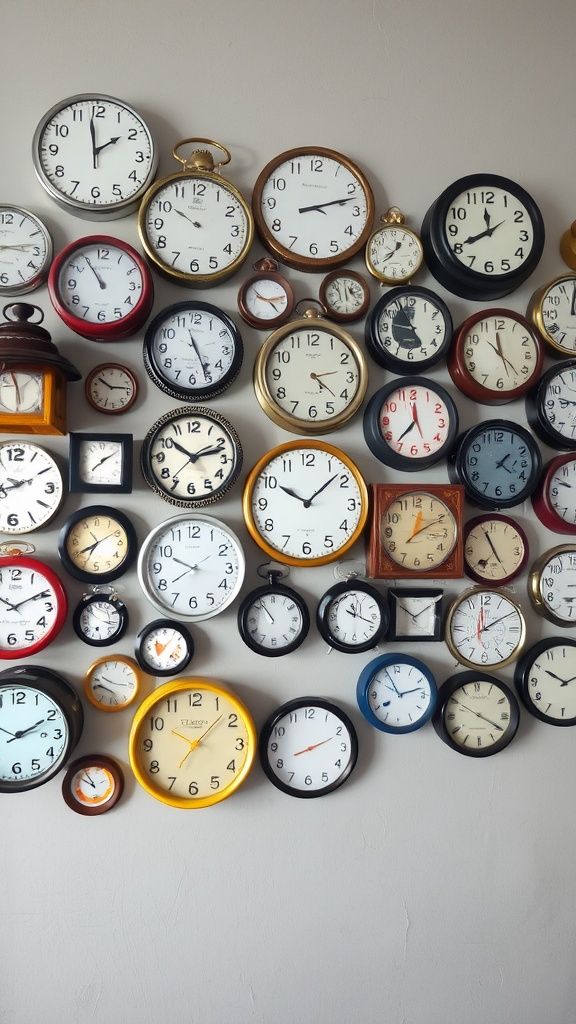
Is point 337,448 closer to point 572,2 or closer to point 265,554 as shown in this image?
point 265,554

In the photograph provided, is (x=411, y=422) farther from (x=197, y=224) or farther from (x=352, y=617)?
(x=197, y=224)

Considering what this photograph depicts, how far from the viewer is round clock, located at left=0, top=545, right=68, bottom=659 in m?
1.25

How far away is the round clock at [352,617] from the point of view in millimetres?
1317

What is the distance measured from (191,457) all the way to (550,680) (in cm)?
104

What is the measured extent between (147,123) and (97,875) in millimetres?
1721

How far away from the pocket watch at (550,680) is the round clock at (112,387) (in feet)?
3.78

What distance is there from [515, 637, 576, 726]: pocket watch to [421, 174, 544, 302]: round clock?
90cm

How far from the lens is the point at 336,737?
4.41ft

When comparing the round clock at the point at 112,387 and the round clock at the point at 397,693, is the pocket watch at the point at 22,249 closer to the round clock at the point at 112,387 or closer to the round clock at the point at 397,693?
the round clock at the point at 112,387

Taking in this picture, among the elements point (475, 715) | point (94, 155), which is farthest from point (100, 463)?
point (475, 715)

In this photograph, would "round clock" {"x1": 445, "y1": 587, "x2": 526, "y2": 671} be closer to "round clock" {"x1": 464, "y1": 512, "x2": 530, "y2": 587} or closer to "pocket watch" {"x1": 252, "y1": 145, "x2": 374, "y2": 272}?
"round clock" {"x1": 464, "y1": 512, "x2": 530, "y2": 587}

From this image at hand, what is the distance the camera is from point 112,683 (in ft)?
4.24

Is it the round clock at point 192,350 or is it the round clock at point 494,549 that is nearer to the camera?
the round clock at point 192,350

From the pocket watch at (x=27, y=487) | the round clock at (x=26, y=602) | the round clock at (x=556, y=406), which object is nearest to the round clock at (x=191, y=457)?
the pocket watch at (x=27, y=487)
